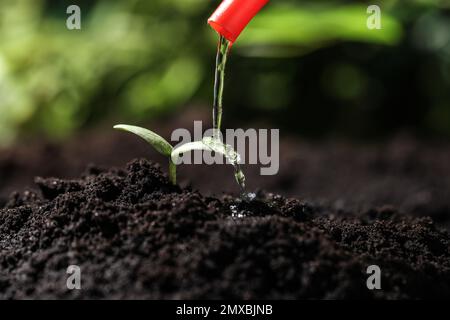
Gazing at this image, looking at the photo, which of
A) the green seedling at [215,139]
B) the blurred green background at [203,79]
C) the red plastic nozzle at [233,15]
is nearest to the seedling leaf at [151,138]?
the green seedling at [215,139]

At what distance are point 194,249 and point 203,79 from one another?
12.5 ft

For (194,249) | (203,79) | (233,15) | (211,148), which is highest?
(203,79)

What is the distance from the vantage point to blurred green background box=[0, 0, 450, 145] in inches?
201

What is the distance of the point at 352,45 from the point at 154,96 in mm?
1528

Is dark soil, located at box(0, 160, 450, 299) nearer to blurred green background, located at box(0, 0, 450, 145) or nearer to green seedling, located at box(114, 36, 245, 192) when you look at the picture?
green seedling, located at box(114, 36, 245, 192)

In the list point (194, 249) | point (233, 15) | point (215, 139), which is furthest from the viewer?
point (215, 139)

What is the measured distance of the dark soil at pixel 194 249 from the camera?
4.50 feet

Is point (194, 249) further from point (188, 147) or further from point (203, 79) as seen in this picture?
point (203, 79)

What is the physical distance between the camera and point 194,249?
143cm

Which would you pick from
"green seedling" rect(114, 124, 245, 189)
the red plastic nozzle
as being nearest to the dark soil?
"green seedling" rect(114, 124, 245, 189)

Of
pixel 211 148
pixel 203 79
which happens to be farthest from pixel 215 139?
pixel 203 79
